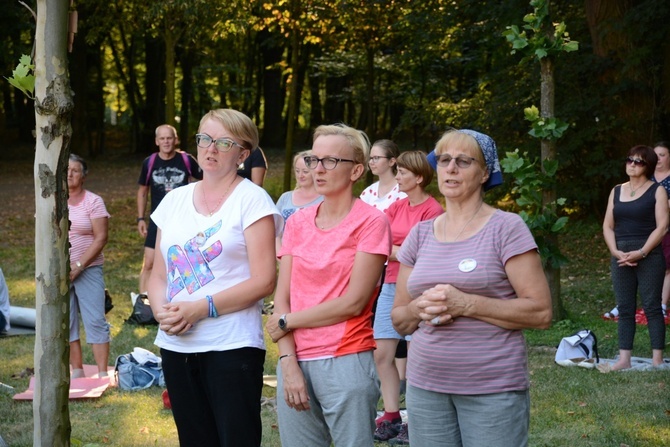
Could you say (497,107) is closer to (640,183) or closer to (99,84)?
(640,183)

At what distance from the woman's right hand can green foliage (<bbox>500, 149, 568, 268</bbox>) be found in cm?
629

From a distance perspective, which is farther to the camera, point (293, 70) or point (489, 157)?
point (293, 70)

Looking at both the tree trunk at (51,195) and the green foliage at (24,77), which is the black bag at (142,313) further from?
the green foliage at (24,77)

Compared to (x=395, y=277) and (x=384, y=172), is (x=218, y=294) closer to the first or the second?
(x=395, y=277)

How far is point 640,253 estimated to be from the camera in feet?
27.0

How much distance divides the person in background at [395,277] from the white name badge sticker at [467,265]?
2686 mm

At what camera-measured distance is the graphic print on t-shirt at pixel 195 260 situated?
3996 mm

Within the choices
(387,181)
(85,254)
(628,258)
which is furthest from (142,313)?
(628,258)

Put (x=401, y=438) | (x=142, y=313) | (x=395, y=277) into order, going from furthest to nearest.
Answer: (x=142, y=313)
(x=395, y=277)
(x=401, y=438)

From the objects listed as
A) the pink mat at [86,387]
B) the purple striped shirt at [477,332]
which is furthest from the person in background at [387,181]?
the purple striped shirt at [477,332]

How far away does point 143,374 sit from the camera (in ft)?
25.7

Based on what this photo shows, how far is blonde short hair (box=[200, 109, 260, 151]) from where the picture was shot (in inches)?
161

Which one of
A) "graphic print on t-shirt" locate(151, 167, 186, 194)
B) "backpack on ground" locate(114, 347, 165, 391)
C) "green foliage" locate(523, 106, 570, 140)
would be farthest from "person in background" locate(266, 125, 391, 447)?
"graphic print on t-shirt" locate(151, 167, 186, 194)

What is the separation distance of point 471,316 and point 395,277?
296cm
